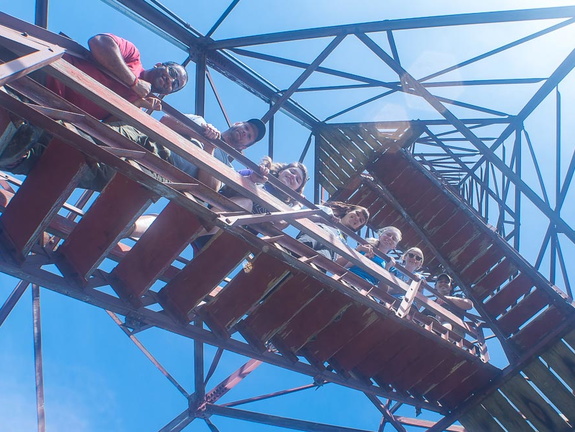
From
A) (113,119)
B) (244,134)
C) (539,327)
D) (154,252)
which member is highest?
(539,327)

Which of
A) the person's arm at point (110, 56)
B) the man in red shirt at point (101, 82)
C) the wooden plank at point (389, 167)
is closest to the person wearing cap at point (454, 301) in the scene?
the wooden plank at point (389, 167)

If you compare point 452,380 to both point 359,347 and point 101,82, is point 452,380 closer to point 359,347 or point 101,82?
point 359,347

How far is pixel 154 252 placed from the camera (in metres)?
4.54

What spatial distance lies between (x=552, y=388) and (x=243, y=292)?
5.63m

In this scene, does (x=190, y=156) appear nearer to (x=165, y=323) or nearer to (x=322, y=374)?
(x=165, y=323)

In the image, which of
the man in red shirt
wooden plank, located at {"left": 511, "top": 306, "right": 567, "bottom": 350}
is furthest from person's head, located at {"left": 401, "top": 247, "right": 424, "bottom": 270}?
the man in red shirt

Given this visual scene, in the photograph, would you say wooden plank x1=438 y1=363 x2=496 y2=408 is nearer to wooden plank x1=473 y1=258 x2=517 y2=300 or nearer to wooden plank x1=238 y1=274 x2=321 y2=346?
wooden plank x1=473 y1=258 x2=517 y2=300

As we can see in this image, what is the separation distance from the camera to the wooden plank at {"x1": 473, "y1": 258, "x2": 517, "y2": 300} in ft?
27.5

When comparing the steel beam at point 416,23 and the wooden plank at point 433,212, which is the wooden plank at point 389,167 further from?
the steel beam at point 416,23

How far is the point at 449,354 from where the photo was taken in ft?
23.7

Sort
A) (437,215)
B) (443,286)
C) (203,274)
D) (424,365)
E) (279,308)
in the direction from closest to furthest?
(203,274) < (279,308) < (424,365) < (443,286) < (437,215)

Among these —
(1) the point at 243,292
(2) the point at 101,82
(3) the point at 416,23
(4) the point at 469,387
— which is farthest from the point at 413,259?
(2) the point at 101,82

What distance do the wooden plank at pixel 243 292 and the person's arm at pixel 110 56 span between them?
2.13m

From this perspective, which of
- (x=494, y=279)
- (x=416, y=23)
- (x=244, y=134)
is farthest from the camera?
(x=494, y=279)
